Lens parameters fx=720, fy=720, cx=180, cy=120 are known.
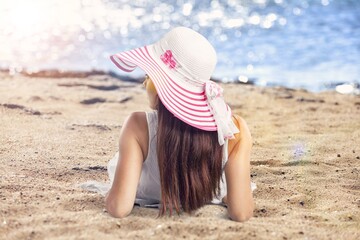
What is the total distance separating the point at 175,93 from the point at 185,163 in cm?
33

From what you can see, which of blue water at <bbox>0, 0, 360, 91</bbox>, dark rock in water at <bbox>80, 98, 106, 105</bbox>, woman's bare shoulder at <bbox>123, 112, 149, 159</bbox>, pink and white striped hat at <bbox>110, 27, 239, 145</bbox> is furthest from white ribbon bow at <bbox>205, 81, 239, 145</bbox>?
blue water at <bbox>0, 0, 360, 91</bbox>

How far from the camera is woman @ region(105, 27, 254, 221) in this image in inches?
116

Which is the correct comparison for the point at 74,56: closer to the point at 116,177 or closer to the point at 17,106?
the point at 17,106

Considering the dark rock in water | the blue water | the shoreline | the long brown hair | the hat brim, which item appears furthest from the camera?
the blue water

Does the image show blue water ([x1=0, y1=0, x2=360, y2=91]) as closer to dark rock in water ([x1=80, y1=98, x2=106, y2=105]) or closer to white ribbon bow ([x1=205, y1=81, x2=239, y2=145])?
dark rock in water ([x1=80, y1=98, x2=106, y2=105])

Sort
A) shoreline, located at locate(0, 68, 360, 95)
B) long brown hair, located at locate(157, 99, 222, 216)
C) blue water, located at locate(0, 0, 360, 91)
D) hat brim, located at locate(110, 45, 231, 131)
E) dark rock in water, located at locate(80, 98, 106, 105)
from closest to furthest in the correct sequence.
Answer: hat brim, located at locate(110, 45, 231, 131) → long brown hair, located at locate(157, 99, 222, 216) → dark rock in water, located at locate(80, 98, 106, 105) → shoreline, located at locate(0, 68, 360, 95) → blue water, located at locate(0, 0, 360, 91)

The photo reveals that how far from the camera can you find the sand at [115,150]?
9.95 feet

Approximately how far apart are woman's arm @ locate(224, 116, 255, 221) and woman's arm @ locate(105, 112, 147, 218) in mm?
391

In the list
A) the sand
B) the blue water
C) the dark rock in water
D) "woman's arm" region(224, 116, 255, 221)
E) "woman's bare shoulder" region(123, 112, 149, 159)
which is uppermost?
"woman's bare shoulder" region(123, 112, 149, 159)

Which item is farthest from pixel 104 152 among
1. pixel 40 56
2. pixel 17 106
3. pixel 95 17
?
pixel 95 17

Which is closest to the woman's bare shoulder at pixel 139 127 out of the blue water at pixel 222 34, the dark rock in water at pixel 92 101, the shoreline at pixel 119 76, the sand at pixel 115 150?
the sand at pixel 115 150

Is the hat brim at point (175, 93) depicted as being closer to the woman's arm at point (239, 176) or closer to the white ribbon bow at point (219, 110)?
the white ribbon bow at point (219, 110)

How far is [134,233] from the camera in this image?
2.93 meters

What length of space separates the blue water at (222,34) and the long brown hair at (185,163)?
19.0ft
